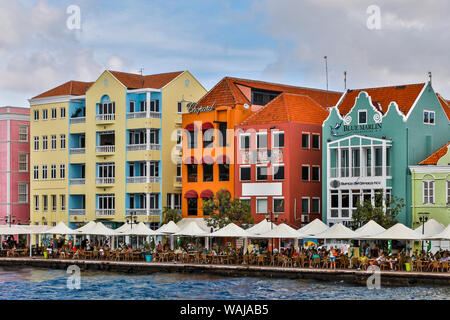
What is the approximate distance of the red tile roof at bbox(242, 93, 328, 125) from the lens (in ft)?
334

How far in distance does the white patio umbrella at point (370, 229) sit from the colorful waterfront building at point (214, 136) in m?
23.3

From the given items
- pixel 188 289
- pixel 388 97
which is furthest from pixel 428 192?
pixel 188 289

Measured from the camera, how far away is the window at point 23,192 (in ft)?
416

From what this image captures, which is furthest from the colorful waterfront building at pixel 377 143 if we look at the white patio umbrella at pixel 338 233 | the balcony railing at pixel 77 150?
the balcony railing at pixel 77 150

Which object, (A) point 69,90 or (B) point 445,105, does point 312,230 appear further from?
(A) point 69,90

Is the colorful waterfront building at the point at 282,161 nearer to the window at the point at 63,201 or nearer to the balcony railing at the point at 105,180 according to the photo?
the balcony railing at the point at 105,180

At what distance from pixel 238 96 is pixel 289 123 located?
9261 millimetres

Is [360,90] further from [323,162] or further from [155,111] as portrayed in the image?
[155,111]

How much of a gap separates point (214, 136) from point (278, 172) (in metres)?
8.62

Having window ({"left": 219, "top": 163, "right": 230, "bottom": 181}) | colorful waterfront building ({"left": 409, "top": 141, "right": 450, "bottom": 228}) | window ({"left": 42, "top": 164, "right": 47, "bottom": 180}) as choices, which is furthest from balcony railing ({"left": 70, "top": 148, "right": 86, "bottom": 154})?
colorful waterfront building ({"left": 409, "top": 141, "right": 450, "bottom": 228})

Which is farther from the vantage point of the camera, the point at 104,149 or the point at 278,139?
the point at 104,149

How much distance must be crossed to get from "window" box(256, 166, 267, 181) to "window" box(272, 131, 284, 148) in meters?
2.46

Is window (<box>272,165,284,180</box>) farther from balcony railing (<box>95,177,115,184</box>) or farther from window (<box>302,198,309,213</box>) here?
balcony railing (<box>95,177,115,184</box>)

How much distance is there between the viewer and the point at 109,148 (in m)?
114
